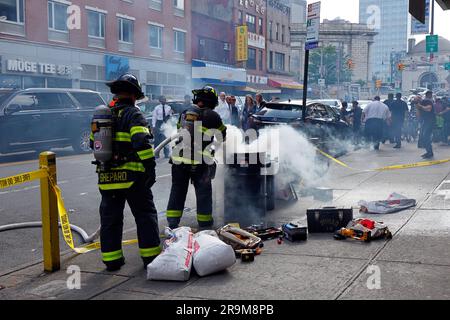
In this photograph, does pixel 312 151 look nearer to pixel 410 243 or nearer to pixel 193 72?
pixel 410 243

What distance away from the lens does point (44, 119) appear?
15125mm

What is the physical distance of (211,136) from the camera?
646 cm

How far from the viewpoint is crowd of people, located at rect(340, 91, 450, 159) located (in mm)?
13883

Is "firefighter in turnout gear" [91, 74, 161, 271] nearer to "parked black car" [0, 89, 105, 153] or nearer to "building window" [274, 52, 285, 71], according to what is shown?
"parked black car" [0, 89, 105, 153]

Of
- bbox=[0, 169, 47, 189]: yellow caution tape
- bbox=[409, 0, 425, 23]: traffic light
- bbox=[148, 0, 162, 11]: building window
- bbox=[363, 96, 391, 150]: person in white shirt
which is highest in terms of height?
bbox=[148, 0, 162, 11]: building window

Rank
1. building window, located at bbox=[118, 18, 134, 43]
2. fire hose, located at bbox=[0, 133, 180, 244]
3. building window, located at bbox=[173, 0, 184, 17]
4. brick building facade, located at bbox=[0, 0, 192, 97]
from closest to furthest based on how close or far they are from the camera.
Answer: fire hose, located at bbox=[0, 133, 180, 244] < brick building facade, located at bbox=[0, 0, 192, 97] < building window, located at bbox=[118, 18, 134, 43] < building window, located at bbox=[173, 0, 184, 17]

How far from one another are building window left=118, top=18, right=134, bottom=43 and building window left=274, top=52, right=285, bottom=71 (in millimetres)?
26899

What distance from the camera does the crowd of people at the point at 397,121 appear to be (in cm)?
1388

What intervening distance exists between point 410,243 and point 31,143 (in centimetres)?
1176

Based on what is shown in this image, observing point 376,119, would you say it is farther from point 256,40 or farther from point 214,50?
point 256,40

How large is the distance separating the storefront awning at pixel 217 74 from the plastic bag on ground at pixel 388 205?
101 feet

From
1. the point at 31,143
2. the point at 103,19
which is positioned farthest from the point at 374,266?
the point at 103,19

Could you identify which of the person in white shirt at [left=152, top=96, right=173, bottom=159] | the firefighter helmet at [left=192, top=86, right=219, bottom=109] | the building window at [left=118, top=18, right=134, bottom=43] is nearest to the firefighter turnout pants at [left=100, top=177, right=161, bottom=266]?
the firefighter helmet at [left=192, top=86, right=219, bottom=109]

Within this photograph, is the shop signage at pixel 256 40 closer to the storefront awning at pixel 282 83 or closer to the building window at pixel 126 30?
the storefront awning at pixel 282 83
